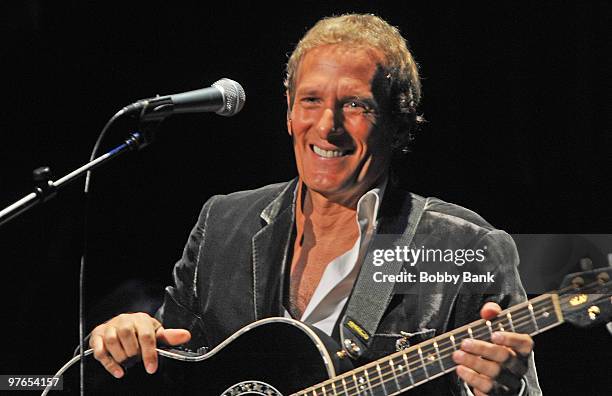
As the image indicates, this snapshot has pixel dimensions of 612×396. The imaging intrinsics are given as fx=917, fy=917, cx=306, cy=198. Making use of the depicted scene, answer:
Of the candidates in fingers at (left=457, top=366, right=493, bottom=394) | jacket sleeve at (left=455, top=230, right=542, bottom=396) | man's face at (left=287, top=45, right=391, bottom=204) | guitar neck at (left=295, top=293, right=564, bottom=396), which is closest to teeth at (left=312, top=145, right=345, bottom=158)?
man's face at (left=287, top=45, right=391, bottom=204)

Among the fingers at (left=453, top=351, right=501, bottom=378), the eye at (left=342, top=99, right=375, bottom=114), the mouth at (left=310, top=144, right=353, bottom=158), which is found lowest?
the fingers at (left=453, top=351, right=501, bottom=378)

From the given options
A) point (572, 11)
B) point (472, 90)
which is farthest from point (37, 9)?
point (572, 11)

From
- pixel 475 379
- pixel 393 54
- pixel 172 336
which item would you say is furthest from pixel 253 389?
pixel 393 54

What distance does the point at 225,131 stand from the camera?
3045 millimetres

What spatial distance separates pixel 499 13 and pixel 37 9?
1.59m

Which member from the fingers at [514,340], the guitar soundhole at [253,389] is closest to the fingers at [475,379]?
the fingers at [514,340]

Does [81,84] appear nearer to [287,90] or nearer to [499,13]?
[287,90]

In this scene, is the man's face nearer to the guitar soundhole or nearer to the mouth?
the mouth

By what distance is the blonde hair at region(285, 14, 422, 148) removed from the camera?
2842mm

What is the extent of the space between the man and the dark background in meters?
0.07

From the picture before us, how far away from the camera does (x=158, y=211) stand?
3.07 m

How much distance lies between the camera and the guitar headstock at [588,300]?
255cm

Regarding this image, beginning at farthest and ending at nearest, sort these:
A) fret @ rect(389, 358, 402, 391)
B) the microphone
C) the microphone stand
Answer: fret @ rect(389, 358, 402, 391) < the microphone < the microphone stand

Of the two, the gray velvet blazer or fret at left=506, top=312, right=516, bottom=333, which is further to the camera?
the gray velvet blazer
